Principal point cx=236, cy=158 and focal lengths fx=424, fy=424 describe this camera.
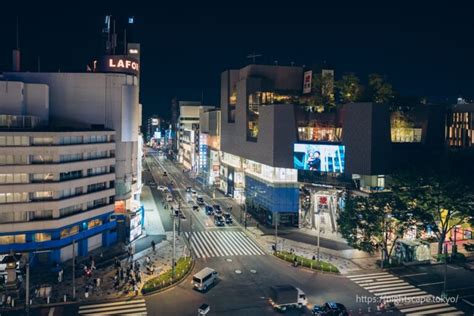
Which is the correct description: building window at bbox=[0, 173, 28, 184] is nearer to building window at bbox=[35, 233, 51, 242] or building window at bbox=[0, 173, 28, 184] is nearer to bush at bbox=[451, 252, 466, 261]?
building window at bbox=[35, 233, 51, 242]

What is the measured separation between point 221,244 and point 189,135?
10335 cm

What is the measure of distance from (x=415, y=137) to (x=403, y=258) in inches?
917

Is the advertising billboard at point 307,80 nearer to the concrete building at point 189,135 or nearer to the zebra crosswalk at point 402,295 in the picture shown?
the zebra crosswalk at point 402,295

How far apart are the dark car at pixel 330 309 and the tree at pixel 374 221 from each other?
53.4ft

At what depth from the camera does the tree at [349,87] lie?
250ft

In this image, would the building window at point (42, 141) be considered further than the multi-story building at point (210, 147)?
No

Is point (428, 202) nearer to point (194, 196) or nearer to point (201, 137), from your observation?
point (194, 196)

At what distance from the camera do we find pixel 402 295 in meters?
43.8

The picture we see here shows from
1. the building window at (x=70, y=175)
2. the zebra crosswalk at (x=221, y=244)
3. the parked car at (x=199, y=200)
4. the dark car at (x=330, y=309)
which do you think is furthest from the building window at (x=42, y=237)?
the parked car at (x=199, y=200)

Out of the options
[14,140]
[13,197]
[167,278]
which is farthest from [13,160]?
[167,278]

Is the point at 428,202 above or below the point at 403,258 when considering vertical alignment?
above

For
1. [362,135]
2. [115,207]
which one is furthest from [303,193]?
[115,207]

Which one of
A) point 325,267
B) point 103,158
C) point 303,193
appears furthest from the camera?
point 303,193

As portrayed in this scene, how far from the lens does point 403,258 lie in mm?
54656
